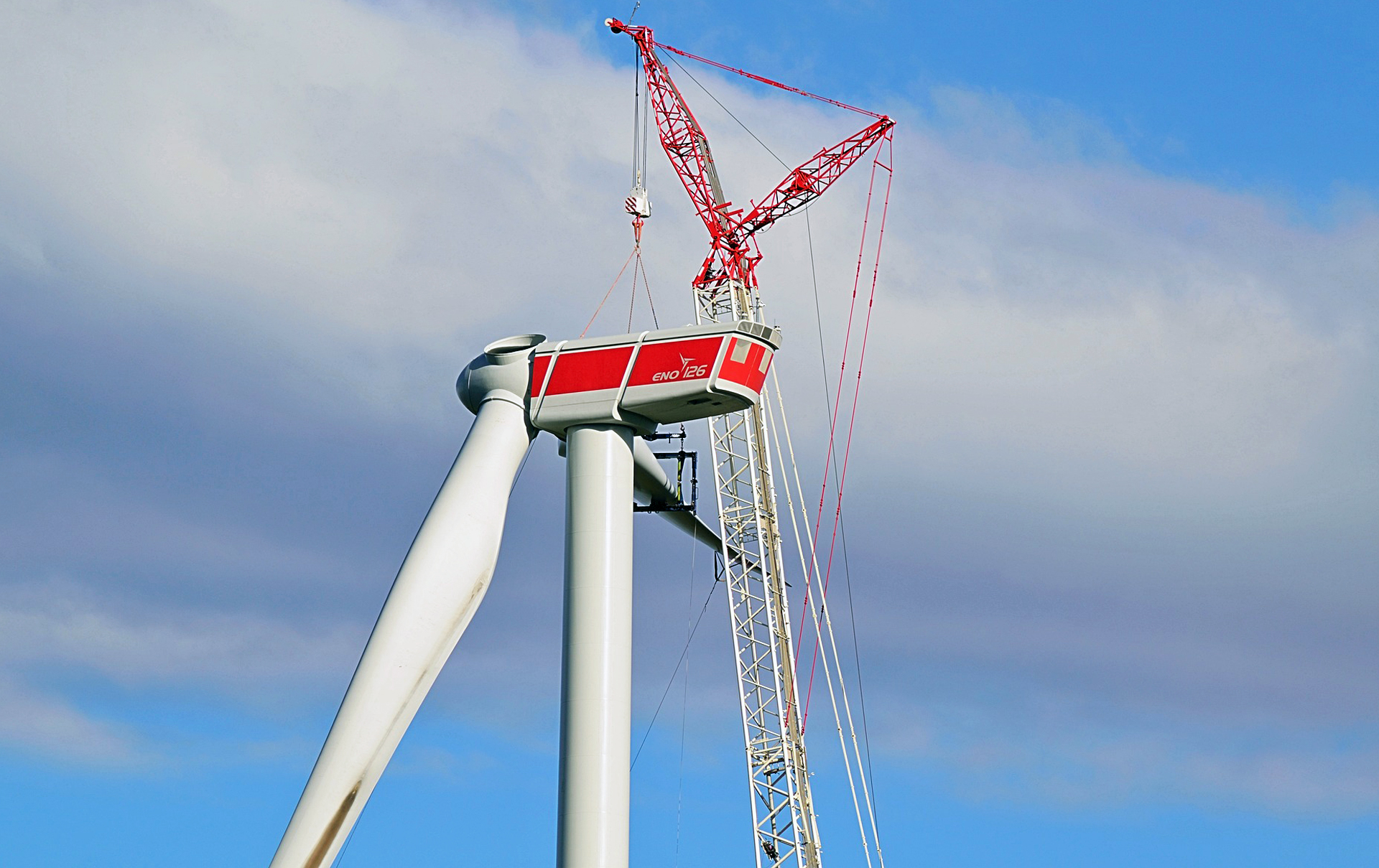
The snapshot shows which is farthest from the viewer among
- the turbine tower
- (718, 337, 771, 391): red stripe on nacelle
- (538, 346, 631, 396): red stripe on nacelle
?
(538, 346, 631, 396): red stripe on nacelle

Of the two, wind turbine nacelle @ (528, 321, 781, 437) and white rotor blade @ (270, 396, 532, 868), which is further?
wind turbine nacelle @ (528, 321, 781, 437)

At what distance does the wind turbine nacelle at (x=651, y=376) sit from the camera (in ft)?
141

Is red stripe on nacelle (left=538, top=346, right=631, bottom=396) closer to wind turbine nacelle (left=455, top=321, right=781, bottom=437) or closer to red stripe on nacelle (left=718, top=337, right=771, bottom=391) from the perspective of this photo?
wind turbine nacelle (left=455, top=321, right=781, bottom=437)

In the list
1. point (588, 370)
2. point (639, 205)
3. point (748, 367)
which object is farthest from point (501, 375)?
point (639, 205)

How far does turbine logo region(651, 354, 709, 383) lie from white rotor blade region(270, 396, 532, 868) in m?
4.45

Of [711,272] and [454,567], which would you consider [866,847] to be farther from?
[454,567]

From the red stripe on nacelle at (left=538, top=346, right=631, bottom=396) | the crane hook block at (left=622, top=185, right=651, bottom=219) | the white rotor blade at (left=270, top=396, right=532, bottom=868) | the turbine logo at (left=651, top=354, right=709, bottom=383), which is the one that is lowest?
the white rotor blade at (left=270, top=396, right=532, bottom=868)

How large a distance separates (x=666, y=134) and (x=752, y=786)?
3785 centimetres

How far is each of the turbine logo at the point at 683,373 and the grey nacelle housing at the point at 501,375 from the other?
13.7 ft

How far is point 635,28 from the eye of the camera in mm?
88438

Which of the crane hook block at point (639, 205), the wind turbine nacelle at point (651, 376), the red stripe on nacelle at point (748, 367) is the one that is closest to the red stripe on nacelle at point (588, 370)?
the wind turbine nacelle at point (651, 376)

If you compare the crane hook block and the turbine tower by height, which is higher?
the crane hook block

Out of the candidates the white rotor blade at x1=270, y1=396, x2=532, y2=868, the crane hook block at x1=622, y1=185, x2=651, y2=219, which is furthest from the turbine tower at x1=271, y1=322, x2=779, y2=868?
the crane hook block at x1=622, y1=185, x2=651, y2=219

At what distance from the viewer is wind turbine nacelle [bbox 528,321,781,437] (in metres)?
42.8
